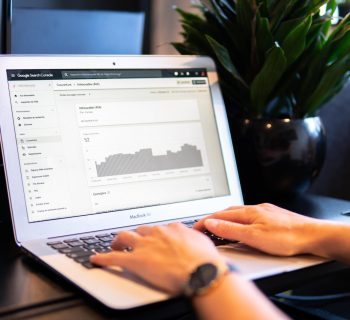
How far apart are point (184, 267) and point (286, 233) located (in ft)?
0.73

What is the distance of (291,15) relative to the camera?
3.95 feet

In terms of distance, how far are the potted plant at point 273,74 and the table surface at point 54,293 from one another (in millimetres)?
403

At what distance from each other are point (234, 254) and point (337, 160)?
830 millimetres

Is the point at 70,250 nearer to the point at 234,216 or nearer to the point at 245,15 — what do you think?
the point at 234,216

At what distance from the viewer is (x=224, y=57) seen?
1.17 metres

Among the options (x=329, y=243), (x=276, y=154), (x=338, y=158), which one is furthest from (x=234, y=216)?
(x=338, y=158)

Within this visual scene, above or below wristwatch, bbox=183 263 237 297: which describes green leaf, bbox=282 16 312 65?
above

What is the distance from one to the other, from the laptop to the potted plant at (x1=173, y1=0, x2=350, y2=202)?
0.12 m

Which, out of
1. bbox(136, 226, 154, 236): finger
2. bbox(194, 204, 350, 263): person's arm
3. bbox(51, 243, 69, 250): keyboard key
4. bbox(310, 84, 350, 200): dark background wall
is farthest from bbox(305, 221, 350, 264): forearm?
bbox(310, 84, 350, 200): dark background wall

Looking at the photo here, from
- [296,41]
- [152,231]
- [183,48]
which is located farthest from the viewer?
[183,48]

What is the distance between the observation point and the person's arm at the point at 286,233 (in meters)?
0.83

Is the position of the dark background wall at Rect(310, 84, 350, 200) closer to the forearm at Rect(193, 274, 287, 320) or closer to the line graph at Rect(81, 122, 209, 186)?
the line graph at Rect(81, 122, 209, 186)

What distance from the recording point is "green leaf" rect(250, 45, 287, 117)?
114cm

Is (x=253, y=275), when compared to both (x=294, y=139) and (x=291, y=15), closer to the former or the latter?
(x=294, y=139)
